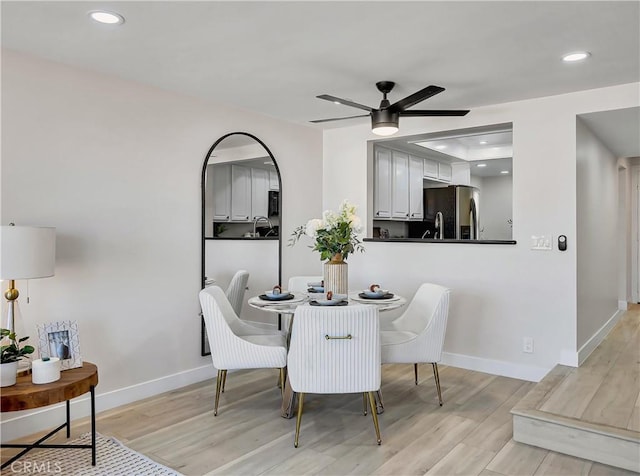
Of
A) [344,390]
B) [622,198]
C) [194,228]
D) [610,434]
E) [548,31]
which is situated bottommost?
[610,434]

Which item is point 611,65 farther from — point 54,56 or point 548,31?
point 54,56

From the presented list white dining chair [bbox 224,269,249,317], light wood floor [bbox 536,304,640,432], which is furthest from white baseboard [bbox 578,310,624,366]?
white dining chair [bbox 224,269,249,317]

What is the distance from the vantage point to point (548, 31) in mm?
2578

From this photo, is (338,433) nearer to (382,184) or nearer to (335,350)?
(335,350)

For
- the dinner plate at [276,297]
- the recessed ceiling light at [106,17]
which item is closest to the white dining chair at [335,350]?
the dinner plate at [276,297]

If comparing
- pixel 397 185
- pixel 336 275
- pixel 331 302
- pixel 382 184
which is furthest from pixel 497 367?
pixel 397 185

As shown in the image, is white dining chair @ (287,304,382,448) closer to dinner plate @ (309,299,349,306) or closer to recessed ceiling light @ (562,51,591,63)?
dinner plate @ (309,299,349,306)

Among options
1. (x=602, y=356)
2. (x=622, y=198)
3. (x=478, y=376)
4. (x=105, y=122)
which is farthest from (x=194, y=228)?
(x=622, y=198)

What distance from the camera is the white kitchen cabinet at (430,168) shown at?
6.48 metres

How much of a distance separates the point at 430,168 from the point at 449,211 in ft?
2.14

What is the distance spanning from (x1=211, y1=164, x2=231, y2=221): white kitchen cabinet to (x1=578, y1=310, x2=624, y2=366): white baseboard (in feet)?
10.3

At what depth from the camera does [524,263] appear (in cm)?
399

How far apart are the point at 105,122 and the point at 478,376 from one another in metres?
3.54

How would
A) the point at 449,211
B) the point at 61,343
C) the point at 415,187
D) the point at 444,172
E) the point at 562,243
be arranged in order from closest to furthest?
the point at 61,343
the point at 562,243
the point at 415,187
the point at 449,211
the point at 444,172
